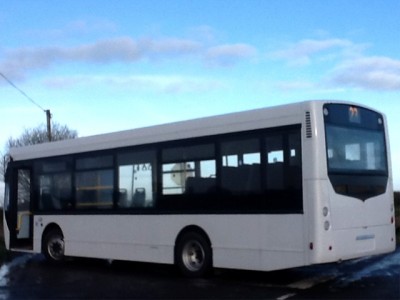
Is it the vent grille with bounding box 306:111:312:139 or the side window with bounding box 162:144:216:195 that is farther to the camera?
the side window with bounding box 162:144:216:195

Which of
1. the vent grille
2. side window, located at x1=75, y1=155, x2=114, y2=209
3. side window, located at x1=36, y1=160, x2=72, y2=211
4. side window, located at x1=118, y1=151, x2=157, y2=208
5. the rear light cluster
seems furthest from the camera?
side window, located at x1=36, y1=160, x2=72, y2=211

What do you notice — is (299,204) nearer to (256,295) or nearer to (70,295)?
(256,295)

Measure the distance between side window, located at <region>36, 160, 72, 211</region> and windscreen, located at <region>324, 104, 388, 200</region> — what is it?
6950 millimetres

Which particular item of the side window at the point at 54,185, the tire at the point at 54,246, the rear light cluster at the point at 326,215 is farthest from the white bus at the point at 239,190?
the tire at the point at 54,246

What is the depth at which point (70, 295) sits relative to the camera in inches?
438

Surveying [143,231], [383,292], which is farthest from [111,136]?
[383,292]

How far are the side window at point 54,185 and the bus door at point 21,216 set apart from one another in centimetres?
71

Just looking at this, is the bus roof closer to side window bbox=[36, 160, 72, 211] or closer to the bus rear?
side window bbox=[36, 160, 72, 211]

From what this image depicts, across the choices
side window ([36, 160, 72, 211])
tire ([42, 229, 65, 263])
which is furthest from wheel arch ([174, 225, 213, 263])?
tire ([42, 229, 65, 263])

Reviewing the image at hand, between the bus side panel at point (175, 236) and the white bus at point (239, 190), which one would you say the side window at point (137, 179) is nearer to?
the white bus at point (239, 190)

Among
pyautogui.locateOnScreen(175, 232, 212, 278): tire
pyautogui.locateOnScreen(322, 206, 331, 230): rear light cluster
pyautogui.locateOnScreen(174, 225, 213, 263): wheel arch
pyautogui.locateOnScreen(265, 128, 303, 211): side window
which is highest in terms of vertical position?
pyautogui.locateOnScreen(265, 128, 303, 211): side window

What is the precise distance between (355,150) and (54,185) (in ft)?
25.1

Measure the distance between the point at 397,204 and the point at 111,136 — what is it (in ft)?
81.6

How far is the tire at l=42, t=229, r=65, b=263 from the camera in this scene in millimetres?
15969
